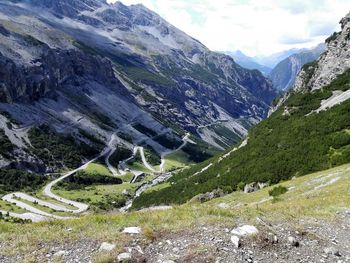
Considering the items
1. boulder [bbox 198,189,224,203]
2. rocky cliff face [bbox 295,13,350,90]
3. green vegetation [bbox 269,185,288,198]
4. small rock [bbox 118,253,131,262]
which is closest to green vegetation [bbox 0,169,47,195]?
rocky cliff face [bbox 295,13,350,90]

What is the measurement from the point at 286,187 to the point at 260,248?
83.9ft

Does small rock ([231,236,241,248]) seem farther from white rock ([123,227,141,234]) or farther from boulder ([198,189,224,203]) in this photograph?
boulder ([198,189,224,203])

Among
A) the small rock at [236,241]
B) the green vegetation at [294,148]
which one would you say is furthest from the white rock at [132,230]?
the green vegetation at [294,148]

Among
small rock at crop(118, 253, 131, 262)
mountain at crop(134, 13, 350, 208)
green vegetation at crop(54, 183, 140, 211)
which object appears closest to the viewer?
small rock at crop(118, 253, 131, 262)

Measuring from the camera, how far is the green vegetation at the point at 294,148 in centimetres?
5122

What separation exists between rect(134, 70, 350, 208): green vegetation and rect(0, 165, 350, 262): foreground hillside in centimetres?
3007

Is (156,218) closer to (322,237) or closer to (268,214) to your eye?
(268,214)

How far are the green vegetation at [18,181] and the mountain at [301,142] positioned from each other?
84.8 m

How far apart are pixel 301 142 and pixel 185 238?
4697 cm

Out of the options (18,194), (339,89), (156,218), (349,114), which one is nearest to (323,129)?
(349,114)

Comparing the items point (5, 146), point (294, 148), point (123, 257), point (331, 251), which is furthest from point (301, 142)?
point (5, 146)

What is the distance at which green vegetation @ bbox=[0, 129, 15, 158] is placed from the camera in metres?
187

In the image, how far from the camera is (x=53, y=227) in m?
17.7

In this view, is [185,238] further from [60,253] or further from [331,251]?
[331,251]
